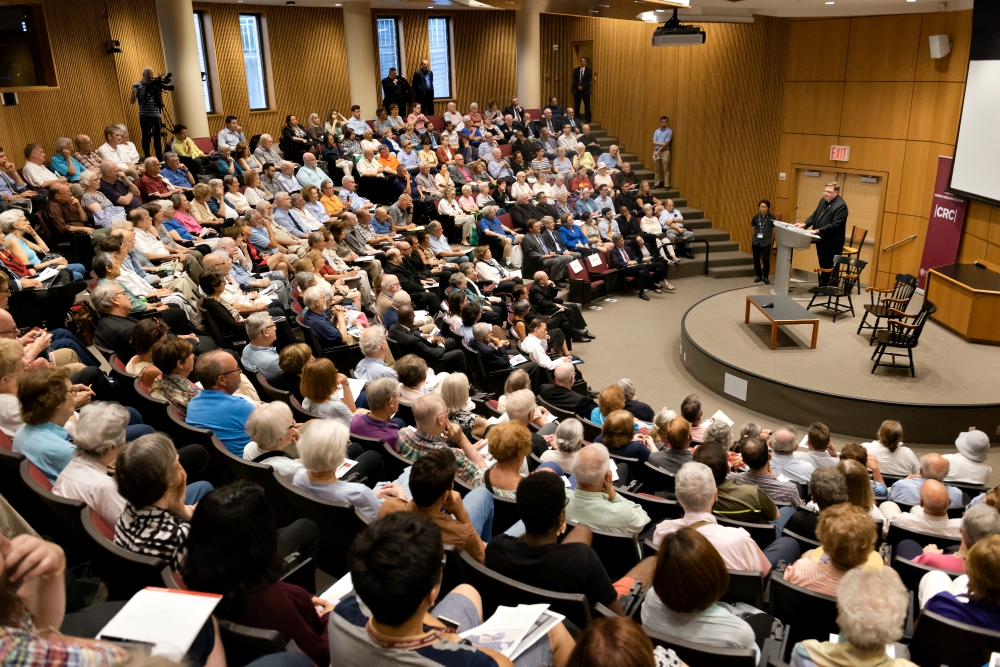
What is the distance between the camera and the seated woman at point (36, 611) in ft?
4.30

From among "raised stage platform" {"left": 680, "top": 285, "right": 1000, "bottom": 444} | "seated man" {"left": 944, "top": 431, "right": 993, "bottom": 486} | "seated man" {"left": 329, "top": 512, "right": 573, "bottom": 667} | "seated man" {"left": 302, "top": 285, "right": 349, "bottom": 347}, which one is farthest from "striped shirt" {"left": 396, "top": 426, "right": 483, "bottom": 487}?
"raised stage platform" {"left": 680, "top": 285, "right": 1000, "bottom": 444}

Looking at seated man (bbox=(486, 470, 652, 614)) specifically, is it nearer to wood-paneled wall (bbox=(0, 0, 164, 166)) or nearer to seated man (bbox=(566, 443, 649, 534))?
seated man (bbox=(566, 443, 649, 534))

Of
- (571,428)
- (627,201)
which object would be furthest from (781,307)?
(571,428)

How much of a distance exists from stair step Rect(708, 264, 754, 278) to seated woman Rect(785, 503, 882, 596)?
32.7 ft

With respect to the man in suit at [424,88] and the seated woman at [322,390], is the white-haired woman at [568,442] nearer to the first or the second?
the seated woman at [322,390]

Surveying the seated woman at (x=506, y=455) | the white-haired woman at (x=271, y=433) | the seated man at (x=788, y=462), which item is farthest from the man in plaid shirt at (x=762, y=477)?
the white-haired woman at (x=271, y=433)

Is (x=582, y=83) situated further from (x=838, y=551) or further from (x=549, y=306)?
(x=838, y=551)

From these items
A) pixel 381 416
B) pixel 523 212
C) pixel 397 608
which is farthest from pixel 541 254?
pixel 397 608

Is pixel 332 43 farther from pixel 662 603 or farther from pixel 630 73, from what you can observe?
pixel 662 603

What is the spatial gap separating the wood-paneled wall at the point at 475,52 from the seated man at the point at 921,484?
14.1 meters

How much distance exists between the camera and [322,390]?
4.33 meters

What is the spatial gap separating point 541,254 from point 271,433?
25.0 ft

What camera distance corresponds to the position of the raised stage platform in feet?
22.6

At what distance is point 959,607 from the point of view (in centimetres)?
262
